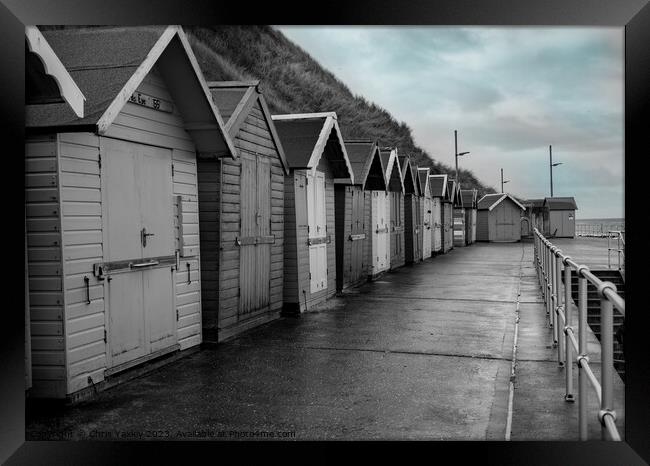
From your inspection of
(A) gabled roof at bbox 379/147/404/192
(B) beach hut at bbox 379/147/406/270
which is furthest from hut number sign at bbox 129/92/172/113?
(B) beach hut at bbox 379/147/406/270

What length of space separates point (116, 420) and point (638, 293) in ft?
13.3

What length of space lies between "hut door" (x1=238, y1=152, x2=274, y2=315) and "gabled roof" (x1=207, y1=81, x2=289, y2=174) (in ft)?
1.72

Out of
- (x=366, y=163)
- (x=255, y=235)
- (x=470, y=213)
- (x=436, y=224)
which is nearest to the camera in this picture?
(x=255, y=235)

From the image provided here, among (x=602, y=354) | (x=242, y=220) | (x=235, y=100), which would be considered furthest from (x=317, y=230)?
(x=602, y=354)

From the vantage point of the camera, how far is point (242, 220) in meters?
9.12

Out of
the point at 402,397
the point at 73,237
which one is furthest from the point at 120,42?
the point at 402,397

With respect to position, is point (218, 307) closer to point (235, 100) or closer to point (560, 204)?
point (235, 100)

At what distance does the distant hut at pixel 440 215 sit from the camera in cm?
2900

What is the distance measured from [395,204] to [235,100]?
37.9 ft

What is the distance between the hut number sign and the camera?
272 inches

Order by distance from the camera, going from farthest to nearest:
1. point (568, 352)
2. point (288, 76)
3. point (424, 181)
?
point (288, 76) → point (424, 181) → point (568, 352)

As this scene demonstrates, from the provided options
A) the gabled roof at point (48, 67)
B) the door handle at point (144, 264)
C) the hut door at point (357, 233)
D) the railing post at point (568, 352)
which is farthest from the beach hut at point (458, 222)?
the gabled roof at point (48, 67)

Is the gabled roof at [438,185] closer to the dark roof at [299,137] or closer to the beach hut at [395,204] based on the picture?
the beach hut at [395,204]
